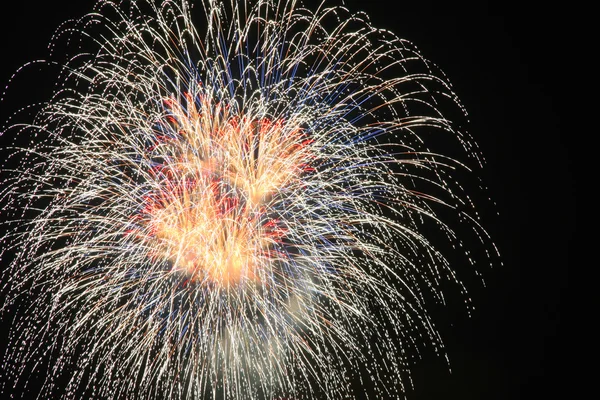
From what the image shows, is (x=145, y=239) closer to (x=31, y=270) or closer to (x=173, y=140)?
(x=173, y=140)

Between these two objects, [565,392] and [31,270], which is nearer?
[31,270]

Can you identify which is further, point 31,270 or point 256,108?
point 31,270

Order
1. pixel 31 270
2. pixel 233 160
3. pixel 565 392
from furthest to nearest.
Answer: pixel 565 392 → pixel 31 270 → pixel 233 160

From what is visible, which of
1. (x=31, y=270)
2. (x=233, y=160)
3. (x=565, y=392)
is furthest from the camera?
(x=565, y=392)

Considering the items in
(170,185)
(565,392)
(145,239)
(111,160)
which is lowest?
(565,392)

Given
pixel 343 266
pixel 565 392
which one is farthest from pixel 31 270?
pixel 565 392

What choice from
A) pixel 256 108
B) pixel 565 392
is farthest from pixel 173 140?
pixel 565 392

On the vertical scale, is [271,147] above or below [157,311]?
above

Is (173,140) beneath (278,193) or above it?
above

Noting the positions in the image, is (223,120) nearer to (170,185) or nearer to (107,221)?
(170,185)
